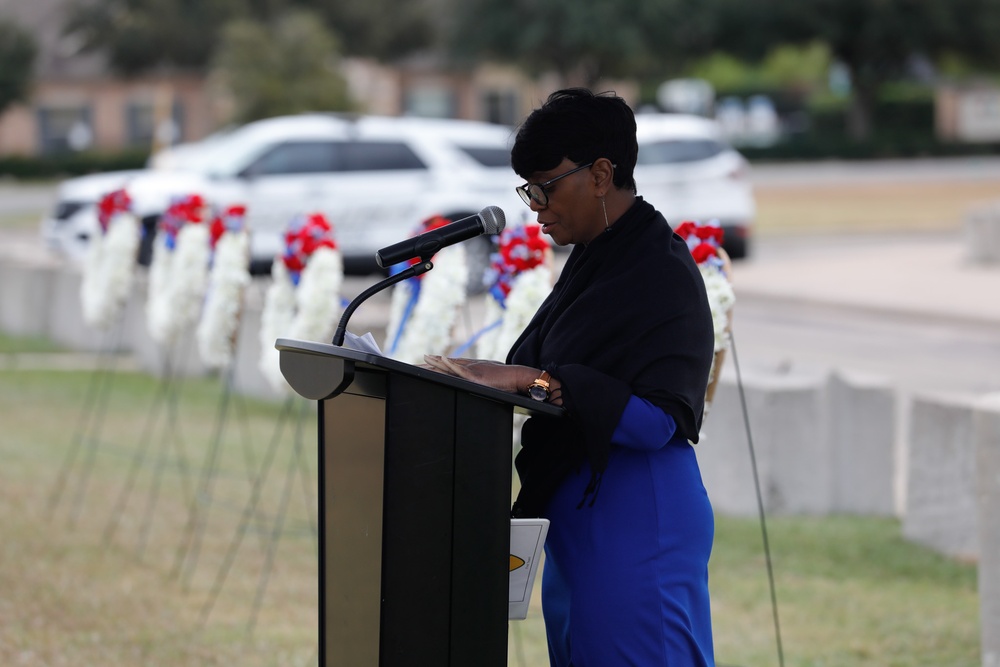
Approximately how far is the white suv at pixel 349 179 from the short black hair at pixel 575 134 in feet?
42.9

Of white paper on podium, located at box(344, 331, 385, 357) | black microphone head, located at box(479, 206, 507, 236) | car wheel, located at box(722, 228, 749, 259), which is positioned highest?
car wheel, located at box(722, 228, 749, 259)

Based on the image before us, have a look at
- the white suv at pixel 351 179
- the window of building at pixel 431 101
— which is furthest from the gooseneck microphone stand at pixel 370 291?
the window of building at pixel 431 101

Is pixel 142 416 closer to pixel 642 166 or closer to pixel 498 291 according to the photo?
pixel 498 291

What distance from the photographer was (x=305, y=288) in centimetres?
616

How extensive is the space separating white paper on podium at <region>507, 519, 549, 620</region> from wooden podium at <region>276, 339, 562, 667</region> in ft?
0.37

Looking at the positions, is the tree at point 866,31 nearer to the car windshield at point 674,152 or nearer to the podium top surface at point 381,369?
the car windshield at point 674,152

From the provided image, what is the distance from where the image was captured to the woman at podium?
264cm

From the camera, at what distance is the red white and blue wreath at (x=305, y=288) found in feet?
20.1

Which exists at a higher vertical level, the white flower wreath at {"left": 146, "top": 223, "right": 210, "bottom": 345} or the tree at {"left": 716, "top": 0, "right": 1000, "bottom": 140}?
the tree at {"left": 716, "top": 0, "right": 1000, "bottom": 140}

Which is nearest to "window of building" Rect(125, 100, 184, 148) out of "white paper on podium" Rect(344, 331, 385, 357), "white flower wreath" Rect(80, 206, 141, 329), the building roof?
the building roof

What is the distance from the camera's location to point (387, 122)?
680 inches

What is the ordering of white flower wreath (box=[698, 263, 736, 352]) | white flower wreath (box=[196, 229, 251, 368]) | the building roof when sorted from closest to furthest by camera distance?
white flower wreath (box=[698, 263, 736, 352]) → white flower wreath (box=[196, 229, 251, 368]) → the building roof

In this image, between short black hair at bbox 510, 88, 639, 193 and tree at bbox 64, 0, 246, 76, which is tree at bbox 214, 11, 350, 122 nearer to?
tree at bbox 64, 0, 246, 76

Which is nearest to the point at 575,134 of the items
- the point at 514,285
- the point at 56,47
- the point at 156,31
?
the point at 514,285
